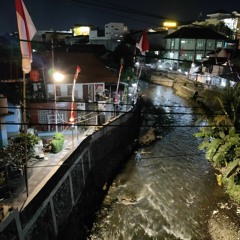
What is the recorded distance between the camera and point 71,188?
52.9 feet

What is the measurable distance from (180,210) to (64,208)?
805cm

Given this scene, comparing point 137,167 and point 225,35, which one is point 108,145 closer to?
point 137,167

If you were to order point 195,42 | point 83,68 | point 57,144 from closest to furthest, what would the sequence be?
point 57,144
point 83,68
point 195,42

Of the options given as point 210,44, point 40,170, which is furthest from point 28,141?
point 210,44

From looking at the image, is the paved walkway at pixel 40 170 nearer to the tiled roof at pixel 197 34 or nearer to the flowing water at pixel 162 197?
the flowing water at pixel 162 197

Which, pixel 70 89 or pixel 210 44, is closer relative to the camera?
pixel 70 89

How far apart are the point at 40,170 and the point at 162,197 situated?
30.6ft

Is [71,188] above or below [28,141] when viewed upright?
below

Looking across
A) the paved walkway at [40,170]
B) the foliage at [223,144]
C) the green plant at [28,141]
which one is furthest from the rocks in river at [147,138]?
the green plant at [28,141]

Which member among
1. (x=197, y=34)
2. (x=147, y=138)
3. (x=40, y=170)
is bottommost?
(x=147, y=138)

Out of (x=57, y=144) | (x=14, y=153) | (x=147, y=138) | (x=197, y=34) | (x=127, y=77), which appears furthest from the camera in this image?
(x=197, y=34)

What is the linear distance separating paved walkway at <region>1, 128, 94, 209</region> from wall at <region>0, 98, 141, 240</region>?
270 mm

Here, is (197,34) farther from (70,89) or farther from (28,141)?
(28,141)

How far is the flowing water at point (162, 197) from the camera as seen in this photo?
51.9 ft
